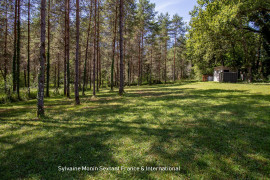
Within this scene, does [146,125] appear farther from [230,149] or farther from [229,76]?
[229,76]

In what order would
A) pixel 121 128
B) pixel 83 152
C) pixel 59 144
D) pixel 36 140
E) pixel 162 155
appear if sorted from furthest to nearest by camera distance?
pixel 121 128
pixel 36 140
pixel 59 144
pixel 83 152
pixel 162 155

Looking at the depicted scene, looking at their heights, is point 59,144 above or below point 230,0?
below

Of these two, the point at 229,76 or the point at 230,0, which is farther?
the point at 229,76

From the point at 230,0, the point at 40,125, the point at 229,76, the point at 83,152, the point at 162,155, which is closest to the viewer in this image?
the point at 162,155

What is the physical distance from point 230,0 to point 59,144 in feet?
84.3

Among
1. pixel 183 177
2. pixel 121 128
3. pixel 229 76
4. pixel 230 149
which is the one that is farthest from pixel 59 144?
pixel 229 76

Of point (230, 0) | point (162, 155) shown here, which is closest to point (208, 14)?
point (230, 0)

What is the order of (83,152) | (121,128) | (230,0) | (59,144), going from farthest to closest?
1. (230,0)
2. (121,128)
3. (59,144)
4. (83,152)

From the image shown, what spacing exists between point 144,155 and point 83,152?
181 cm

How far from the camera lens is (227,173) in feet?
10.1

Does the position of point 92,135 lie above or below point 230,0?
below

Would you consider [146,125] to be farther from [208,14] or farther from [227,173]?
[208,14]

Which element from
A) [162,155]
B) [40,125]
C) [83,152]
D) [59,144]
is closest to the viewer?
[162,155]

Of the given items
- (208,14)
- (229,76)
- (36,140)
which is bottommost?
(36,140)
